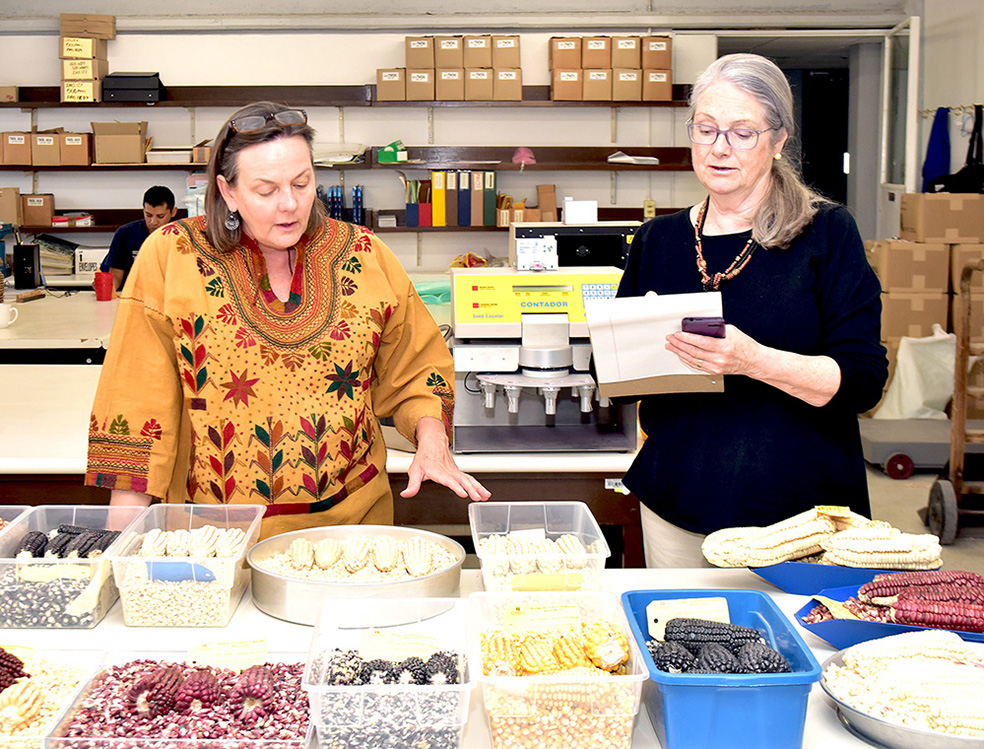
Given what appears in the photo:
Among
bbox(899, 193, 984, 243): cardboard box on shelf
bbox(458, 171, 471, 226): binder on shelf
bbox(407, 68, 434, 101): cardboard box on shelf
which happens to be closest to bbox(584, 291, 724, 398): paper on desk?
bbox(899, 193, 984, 243): cardboard box on shelf

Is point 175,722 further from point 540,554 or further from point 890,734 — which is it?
point 890,734

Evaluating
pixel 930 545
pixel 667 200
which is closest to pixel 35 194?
pixel 667 200

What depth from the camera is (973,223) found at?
19.9ft

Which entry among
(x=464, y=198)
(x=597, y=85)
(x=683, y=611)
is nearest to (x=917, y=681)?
(x=683, y=611)

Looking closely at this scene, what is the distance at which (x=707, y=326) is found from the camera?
5.59 feet

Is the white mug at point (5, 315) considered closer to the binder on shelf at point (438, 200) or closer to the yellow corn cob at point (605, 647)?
the binder on shelf at point (438, 200)

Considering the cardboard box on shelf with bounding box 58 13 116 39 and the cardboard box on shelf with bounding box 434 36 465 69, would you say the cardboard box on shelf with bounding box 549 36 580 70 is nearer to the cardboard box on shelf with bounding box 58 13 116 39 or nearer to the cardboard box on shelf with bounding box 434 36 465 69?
the cardboard box on shelf with bounding box 434 36 465 69

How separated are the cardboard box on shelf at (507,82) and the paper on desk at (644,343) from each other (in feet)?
17.9

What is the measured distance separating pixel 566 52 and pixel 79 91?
3.49 meters

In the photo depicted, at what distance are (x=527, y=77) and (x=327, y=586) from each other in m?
6.32

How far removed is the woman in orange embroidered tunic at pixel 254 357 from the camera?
→ 6.13 feet

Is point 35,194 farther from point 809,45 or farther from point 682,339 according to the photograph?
point 682,339

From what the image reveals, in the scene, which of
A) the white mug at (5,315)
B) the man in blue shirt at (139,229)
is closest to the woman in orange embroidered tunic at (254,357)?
the white mug at (5,315)

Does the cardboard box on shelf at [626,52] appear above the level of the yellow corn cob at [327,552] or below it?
above
